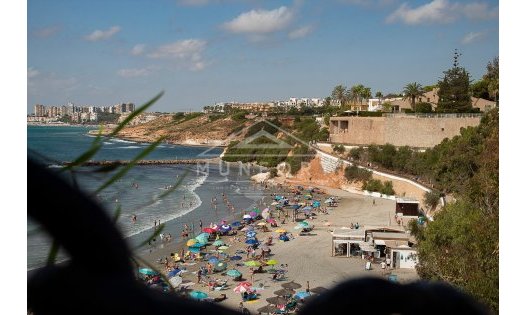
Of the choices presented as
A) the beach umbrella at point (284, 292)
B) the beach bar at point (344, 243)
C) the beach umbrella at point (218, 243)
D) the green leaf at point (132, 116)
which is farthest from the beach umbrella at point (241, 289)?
the green leaf at point (132, 116)

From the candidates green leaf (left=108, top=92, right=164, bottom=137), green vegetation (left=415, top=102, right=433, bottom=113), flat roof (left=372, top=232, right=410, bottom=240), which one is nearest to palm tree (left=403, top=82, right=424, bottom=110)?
green vegetation (left=415, top=102, right=433, bottom=113)

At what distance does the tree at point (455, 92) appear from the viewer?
32.6 meters

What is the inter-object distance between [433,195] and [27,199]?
23.8 m

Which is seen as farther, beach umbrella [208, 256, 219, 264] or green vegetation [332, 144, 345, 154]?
green vegetation [332, 144, 345, 154]

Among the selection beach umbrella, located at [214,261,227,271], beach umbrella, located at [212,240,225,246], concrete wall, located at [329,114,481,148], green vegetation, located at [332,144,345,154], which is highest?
concrete wall, located at [329,114,481,148]

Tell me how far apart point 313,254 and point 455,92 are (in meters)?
19.5

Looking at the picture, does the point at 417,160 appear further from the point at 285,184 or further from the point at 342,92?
the point at 342,92

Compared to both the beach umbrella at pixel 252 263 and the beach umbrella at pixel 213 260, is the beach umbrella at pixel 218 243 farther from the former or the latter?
the beach umbrella at pixel 252 263

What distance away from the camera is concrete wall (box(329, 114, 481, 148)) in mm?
30688

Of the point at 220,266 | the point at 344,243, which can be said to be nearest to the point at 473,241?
the point at 344,243

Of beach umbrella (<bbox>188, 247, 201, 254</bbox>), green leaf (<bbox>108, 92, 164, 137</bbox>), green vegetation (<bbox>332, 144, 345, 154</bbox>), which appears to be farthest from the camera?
green vegetation (<bbox>332, 144, 345, 154</bbox>)

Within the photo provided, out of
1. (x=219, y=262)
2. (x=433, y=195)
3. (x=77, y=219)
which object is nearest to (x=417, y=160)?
(x=433, y=195)

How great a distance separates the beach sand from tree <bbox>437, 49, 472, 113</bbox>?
8.66 meters

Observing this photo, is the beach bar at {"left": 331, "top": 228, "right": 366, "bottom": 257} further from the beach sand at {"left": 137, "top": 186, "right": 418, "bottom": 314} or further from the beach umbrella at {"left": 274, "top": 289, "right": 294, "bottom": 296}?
the beach umbrella at {"left": 274, "top": 289, "right": 294, "bottom": 296}
